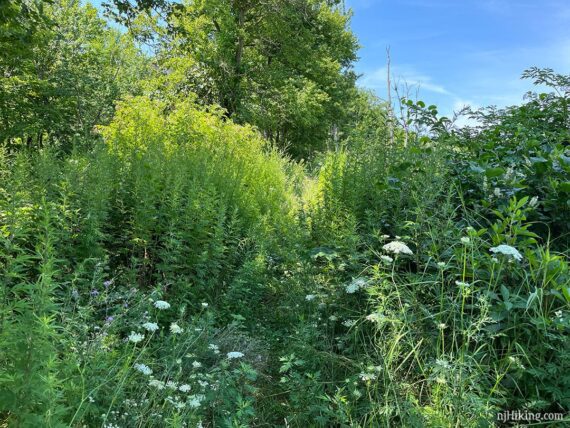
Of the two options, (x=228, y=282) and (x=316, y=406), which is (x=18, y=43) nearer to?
(x=228, y=282)

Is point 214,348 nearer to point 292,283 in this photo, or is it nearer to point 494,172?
point 292,283

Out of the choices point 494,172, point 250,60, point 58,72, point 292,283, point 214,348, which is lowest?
point 214,348

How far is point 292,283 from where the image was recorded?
10.2ft

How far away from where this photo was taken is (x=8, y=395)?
1243 millimetres

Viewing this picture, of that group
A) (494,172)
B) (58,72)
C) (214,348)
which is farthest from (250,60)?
(214,348)

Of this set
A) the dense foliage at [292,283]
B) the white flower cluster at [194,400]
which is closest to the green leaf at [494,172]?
the dense foliage at [292,283]

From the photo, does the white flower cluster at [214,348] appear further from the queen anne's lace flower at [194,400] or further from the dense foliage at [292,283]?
the queen anne's lace flower at [194,400]

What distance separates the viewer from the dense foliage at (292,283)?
176 centimetres

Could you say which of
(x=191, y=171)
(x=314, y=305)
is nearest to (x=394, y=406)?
(x=314, y=305)

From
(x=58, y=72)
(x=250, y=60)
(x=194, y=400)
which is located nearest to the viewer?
(x=194, y=400)

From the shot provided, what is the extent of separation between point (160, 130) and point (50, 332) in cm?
477

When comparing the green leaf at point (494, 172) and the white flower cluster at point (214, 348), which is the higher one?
the green leaf at point (494, 172)

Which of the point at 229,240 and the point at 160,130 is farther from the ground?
the point at 160,130

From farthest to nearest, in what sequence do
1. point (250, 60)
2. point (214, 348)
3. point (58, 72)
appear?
1. point (250, 60)
2. point (58, 72)
3. point (214, 348)
